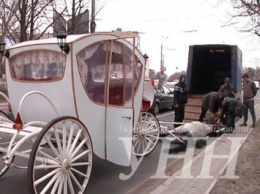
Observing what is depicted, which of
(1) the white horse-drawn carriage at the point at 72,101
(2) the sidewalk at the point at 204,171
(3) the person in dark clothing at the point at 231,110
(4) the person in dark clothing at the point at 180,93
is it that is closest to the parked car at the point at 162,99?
(4) the person in dark clothing at the point at 180,93

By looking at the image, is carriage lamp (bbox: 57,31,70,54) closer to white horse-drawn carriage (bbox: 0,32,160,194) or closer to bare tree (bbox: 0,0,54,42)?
white horse-drawn carriage (bbox: 0,32,160,194)

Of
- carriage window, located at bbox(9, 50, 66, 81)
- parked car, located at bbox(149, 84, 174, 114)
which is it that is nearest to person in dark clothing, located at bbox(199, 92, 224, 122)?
parked car, located at bbox(149, 84, 174, 114)

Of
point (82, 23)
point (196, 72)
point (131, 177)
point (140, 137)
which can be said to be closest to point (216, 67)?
point (196, 72)

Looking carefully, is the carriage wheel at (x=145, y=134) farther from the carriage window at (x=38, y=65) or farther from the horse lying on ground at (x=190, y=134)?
the carriage window at (x=38, y=65)

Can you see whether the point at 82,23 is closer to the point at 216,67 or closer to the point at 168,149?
the point at 216,67

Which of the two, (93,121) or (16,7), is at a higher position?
(16,7)

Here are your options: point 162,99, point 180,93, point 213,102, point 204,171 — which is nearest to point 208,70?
point 162,99

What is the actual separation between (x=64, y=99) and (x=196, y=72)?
1114cm

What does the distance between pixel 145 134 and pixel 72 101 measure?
2877mm

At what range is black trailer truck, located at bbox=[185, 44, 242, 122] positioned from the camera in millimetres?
13602

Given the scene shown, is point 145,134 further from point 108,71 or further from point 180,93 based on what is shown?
point 180,93

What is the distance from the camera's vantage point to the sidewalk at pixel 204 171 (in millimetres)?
5498

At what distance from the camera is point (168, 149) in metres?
8.98

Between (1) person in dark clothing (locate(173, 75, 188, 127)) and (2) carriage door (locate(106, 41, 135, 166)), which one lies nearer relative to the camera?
(2) carriage door (locate(106, 41, 135, 166))
